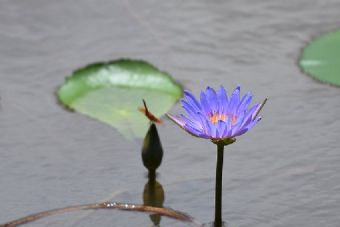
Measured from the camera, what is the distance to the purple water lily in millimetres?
1621

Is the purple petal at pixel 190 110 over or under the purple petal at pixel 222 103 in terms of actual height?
under

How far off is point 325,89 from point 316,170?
0.34 meters

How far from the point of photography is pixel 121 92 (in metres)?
2.31

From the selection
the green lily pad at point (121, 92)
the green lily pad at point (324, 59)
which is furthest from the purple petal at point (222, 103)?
the green lily pad at point (324, 59)

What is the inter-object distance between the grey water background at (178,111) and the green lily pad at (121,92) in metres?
0.03

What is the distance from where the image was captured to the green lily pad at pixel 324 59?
229cm

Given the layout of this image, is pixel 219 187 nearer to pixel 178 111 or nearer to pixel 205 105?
pixel 205 105

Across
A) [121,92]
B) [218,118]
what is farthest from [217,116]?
[121,92]

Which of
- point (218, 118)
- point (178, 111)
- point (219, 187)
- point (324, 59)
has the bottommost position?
point (219, 187)

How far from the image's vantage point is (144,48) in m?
2.50

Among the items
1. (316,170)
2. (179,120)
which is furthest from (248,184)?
(179,120)

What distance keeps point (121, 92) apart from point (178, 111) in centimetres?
17

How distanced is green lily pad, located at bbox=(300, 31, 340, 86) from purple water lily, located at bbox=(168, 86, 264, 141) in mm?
623

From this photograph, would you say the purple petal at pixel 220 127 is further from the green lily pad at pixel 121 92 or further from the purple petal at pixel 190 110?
the green lily pad at pixel 121 92
